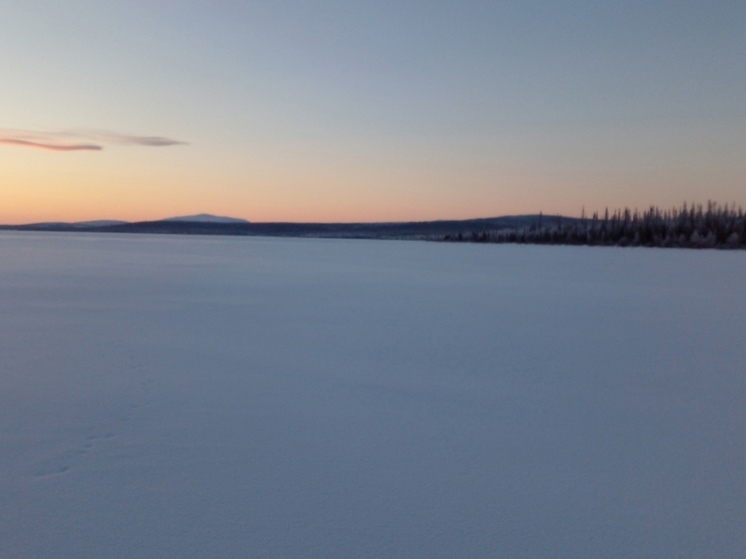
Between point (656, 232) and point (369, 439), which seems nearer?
point (369, 439)

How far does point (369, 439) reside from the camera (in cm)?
292

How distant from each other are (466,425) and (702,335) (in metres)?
4.02

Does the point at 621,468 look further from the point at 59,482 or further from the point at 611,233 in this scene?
the point at 611,233

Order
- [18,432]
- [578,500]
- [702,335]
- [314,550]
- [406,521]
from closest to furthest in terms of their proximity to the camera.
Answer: [314,550] < [406,521] < [578,500] < [18,432] < [702,335]

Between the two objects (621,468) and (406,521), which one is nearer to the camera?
(406,521)

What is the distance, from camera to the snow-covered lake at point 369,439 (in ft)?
6.70

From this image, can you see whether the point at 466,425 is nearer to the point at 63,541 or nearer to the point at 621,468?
the point at 621,468

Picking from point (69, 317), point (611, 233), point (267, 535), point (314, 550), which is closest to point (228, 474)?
point (267, 535)


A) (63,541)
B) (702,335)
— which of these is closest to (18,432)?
(63,541)

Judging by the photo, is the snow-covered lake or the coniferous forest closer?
Answer: the snow-covered lake

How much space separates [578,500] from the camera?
2305mm

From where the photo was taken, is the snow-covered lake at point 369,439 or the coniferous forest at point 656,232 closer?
the snow-covered lake at point 369,439

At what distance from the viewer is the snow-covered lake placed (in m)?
2.04

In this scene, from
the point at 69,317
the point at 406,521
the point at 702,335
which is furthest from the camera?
Result: the point at 69,317
